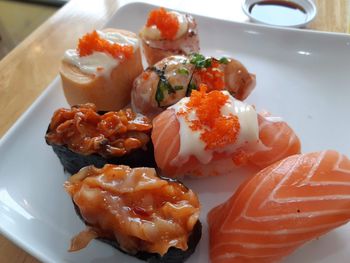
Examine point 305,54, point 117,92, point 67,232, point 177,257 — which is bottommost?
point 67,232

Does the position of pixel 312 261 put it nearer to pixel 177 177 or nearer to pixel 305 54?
pixel 177 177

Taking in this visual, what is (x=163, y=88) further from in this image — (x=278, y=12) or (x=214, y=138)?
(x=278, y=12)

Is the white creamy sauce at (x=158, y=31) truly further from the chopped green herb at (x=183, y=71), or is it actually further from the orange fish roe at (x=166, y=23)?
the chopped green herb at (x=183, y=71)

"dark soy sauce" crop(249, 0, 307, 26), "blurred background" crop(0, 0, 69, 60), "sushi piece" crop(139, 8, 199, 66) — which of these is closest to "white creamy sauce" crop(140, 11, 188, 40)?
"sushi piece" crop(139, 8, 199, 66)

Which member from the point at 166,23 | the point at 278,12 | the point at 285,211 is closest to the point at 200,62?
the point at 166,23

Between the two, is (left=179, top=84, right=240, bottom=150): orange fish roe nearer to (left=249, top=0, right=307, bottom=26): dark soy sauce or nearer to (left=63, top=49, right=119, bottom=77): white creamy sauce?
(left=63, top=49, right=119, bottom=77): white creamy sauce

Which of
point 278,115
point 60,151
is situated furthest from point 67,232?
point 278,115
